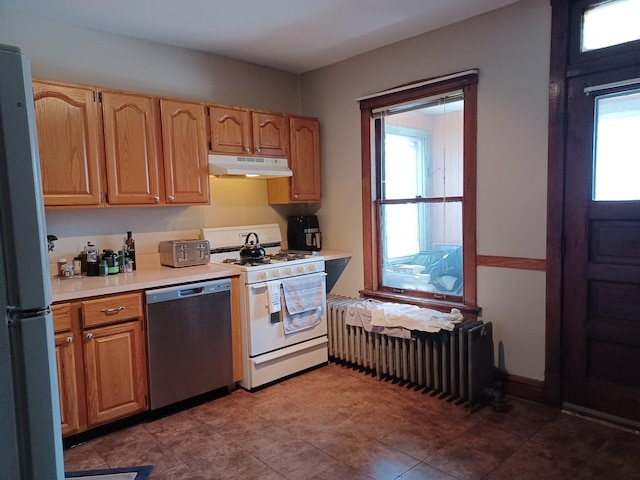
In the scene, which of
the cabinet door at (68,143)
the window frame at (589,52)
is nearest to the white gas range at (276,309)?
the cabinet door at (68,143)

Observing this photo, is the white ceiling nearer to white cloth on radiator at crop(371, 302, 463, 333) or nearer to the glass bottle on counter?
the glass bottle on counter

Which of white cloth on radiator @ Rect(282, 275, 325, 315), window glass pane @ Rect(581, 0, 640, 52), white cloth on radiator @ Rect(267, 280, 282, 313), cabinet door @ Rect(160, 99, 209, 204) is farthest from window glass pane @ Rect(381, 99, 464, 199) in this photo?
cabinet door @ Rect(160, 99, 209, 204)

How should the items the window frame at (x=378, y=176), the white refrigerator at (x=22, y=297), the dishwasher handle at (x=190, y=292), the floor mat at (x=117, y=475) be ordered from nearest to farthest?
the white refrigerator at (x=22, y=297), the floor mat at (x=117, y=475), the dishwasher handle at (x=190, y=292), the window frame at (x=378, y=176)

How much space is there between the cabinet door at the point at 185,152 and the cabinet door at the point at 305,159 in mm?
880

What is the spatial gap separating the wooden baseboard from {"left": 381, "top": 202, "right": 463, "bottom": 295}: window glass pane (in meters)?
0.67

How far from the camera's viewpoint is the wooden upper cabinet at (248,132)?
3.39m

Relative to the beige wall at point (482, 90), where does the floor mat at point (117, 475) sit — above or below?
below

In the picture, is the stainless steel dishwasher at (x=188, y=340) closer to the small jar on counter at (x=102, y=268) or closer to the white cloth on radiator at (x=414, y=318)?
the small jar on counter at (x=102, y=268)

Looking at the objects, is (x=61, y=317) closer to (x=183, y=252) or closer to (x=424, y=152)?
(x=183, y=252)

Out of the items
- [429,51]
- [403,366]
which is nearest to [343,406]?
[403,366]

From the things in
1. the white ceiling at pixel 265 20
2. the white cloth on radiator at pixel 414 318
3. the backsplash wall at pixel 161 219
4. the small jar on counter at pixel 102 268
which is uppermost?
the white ceiling at pixel 265 20

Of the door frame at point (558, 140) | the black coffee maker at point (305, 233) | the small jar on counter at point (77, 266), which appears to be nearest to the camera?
the door frame at point (558, 140)

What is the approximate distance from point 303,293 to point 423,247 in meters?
1.03

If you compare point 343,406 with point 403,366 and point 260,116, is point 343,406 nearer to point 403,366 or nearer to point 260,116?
point 403,366
